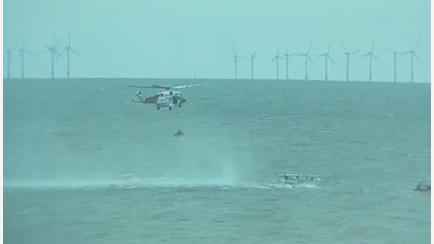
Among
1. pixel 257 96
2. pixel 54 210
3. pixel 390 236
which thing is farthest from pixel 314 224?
pixel 54 210

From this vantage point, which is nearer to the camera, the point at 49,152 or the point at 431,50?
the point at 431,50

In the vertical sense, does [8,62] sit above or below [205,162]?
above

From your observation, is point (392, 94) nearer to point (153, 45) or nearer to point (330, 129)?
point (330, 129)

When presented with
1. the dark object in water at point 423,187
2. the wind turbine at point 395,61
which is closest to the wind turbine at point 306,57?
the wind turbine at point 395,61

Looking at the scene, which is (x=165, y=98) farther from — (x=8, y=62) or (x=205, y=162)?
(x=8, y=62)

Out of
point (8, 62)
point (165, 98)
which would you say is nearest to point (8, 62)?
point (8, 62)
